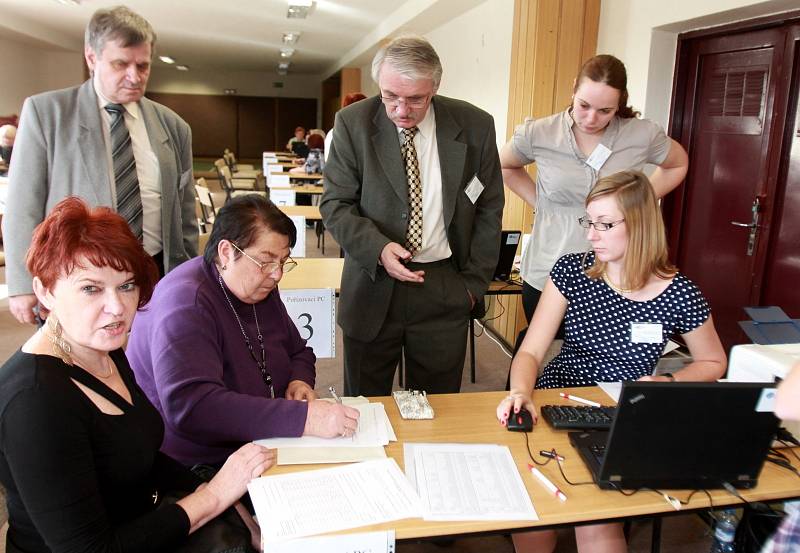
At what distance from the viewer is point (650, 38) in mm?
3947

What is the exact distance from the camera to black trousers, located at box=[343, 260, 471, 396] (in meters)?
2.19

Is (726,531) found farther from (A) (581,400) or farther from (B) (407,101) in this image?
(B) (407,101)

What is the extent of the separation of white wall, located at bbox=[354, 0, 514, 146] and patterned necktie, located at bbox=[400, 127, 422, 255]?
11.3 feet

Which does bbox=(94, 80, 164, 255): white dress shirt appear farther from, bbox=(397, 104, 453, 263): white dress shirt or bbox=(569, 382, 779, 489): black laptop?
bbox=(569, 382, 779, 489): black laptop

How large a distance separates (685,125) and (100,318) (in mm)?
3932

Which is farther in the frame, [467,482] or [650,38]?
[650,38]

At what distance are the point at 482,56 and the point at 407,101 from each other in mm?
4948

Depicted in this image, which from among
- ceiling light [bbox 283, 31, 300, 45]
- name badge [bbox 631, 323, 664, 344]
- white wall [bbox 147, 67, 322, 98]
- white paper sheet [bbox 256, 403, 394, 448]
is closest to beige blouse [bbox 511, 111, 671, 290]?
name badge [bbox 631, 323, 664, 344]

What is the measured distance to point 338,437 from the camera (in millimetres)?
1486

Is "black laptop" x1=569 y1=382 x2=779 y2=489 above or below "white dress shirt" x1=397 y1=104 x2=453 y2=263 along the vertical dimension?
below

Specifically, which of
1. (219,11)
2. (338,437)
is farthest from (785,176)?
(219,11)

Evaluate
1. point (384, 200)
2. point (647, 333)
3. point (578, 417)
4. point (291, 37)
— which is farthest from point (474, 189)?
point (291, 37)

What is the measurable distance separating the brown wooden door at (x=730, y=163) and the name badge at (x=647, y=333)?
7.58ft

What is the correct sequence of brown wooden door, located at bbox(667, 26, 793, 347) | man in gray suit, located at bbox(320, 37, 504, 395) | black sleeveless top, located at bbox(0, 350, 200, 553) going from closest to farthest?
black sleeveless top, located at bbox(0, 350, 200, 553) < man in gray suit, located at bbox(320, 37, 504, 395) < brown wooden door, located at bbox(667, 26, 793, 347)
